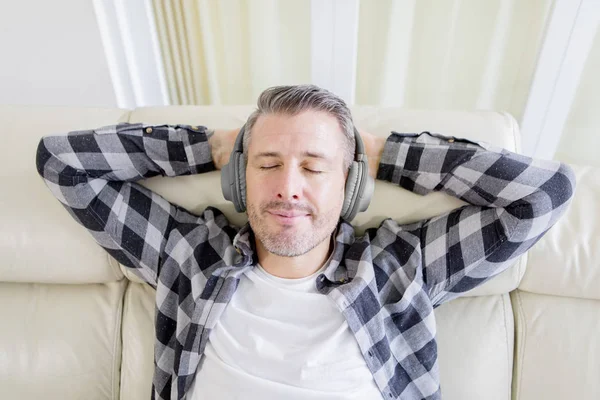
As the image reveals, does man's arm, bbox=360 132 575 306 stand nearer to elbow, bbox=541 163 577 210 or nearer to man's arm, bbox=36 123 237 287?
elbow, bbox=541 163 577 210

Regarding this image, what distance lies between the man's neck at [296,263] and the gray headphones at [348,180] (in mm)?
139

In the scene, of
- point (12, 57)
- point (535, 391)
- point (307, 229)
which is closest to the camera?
point (307, 229)

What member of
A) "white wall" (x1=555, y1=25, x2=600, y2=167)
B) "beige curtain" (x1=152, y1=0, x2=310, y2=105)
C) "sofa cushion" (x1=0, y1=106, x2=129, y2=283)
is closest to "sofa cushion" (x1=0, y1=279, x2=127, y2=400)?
"sofa cushion" (x1=0, y1=106, x2=129, y2=283)

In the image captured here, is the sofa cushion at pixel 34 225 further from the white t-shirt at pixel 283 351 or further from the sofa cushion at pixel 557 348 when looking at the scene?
the sofa cushion at pixel 557 348

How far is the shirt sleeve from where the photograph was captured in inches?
37.7

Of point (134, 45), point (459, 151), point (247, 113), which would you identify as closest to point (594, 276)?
point (459, 151)

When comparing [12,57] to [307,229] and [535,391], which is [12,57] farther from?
[535,391]

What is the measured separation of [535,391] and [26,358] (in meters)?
1.38

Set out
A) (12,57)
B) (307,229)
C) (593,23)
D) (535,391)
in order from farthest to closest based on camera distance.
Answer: (12,57)
(593,23)
(535,391)
(307,229)

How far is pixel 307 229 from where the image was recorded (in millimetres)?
915

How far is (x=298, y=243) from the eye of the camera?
0.91 meters

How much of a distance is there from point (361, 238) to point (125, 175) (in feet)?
2.04

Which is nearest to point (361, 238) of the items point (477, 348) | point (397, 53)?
point (477, 348)

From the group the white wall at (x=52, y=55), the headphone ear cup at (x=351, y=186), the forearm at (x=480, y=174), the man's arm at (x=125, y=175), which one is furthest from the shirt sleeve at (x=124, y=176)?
the white wall at (x=52, y=55)
